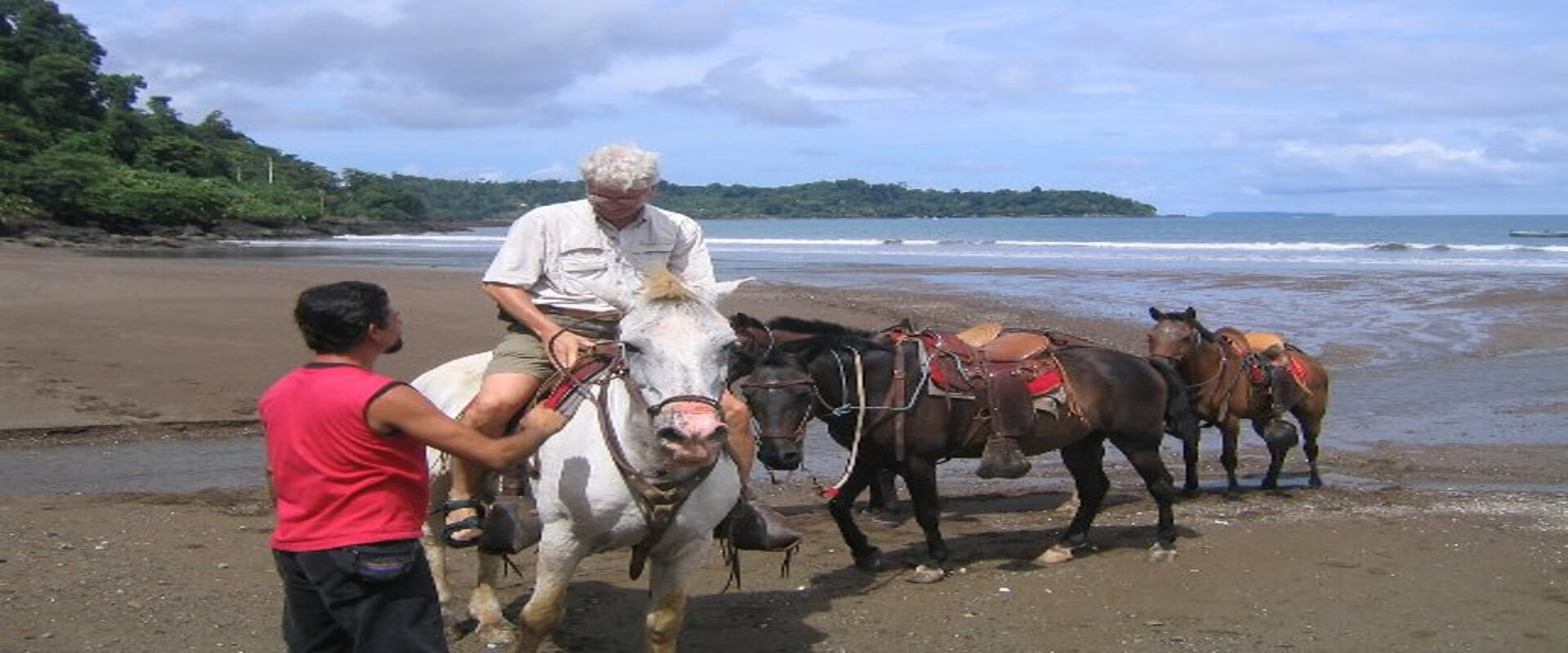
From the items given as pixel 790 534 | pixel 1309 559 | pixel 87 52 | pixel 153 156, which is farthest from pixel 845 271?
pixel 87 52

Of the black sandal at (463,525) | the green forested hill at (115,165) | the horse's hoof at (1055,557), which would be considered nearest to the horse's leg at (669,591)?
the black sandal at (463,525)

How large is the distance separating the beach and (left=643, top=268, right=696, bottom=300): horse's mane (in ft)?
8.04

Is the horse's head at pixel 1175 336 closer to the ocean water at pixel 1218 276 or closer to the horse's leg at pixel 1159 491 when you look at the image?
the horse's leg at pixel 1159 491

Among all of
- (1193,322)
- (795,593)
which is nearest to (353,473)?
(795,593)

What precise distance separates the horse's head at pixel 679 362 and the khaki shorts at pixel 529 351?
31.7 inches

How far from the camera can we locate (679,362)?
15.1ft

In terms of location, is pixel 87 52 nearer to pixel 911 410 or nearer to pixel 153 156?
pixel 153 156

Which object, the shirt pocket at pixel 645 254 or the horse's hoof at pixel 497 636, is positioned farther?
the horse's hoof at pixel 497 636

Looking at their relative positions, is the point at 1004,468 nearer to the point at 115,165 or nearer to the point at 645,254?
the point at 645,254

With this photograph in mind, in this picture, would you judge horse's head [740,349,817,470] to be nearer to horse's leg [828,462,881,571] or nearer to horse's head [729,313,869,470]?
horse's head [729,313,869,470]

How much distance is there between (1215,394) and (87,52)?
98486mm

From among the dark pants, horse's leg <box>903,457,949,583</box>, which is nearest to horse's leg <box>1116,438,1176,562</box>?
horse's leg <box>903,457,949,583</box>

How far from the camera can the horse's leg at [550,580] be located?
5273mm

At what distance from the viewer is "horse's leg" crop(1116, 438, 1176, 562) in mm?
8750
